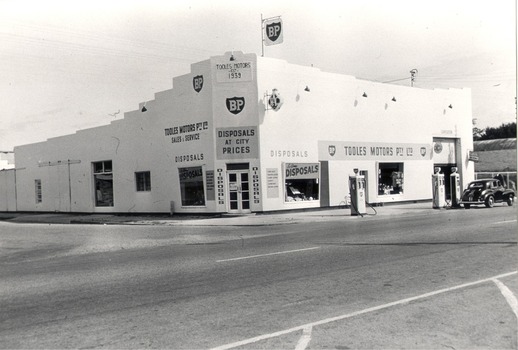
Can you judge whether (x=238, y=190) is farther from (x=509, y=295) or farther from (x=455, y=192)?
(x=509, y=295)

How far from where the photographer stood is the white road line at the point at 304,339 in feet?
16.1

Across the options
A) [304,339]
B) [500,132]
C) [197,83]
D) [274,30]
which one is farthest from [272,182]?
[500,132]

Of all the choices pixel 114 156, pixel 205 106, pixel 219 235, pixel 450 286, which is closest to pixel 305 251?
pixel 450 286

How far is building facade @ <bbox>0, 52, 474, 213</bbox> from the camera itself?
Answer: 2420cm

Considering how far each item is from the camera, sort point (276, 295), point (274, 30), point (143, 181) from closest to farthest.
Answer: point (276, 295) < point (274, 30) < point (143, 181)

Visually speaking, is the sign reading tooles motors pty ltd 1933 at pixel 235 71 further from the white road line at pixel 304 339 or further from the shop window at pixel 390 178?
the white road line at pixel 304 339

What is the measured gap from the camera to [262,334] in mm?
5340

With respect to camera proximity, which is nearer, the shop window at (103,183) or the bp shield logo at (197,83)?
the bp shield logo at (197,83)

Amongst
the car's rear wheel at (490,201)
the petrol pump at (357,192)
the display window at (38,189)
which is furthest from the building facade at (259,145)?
the car's rear wheel at (490,201)

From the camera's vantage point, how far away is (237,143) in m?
24.2

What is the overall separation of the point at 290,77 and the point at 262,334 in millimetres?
21301

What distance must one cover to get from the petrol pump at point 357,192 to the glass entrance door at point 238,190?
16.0 feet

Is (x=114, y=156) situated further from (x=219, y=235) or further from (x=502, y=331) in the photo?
(x=502, y=331)

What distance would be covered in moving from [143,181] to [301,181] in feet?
29.2
